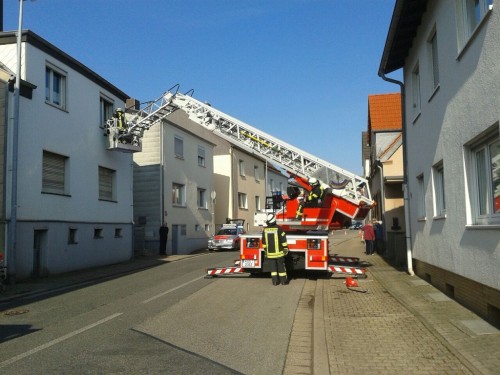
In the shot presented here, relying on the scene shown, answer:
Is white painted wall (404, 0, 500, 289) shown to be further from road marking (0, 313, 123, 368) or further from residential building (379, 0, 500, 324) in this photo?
road marking (0, 313, 123, 368)

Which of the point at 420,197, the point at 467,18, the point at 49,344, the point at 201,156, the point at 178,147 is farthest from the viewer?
the point at 201,156

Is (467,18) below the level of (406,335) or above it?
above

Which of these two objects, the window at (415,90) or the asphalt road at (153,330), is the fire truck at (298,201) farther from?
the window at (415,90)

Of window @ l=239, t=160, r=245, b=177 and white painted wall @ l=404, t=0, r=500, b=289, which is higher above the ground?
window @ l=239, t=160, r=245, b=177

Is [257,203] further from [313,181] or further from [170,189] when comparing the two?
[313,181]

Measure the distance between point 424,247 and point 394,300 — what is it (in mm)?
2597

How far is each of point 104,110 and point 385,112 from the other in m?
13.0

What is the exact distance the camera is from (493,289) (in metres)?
6.93

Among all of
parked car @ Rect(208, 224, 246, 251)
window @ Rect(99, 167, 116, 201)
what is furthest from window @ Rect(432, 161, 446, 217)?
parked car @ Rect(208, 224, 246, 251)

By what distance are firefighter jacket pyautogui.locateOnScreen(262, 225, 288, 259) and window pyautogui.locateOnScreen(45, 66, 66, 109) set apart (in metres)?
9.56

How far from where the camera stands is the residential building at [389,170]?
1878 centimetres

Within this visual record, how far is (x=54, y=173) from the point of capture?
17797 mm

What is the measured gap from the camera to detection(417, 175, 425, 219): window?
12.6m

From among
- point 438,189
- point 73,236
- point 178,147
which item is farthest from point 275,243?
point 178,147
